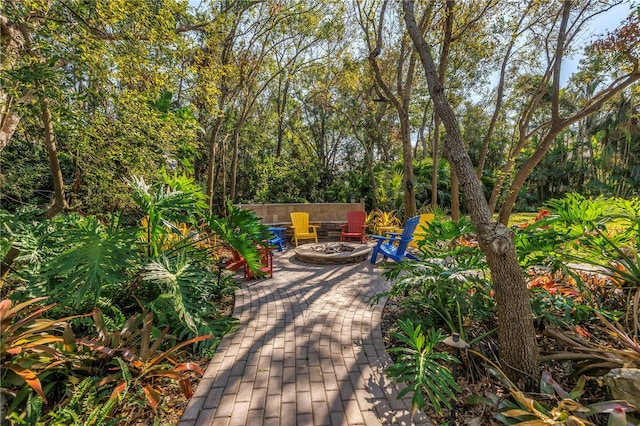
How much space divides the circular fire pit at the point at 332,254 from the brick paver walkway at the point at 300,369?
1936mm

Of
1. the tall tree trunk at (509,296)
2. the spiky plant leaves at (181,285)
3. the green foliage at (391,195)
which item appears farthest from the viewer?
the green foliage at (391,195)

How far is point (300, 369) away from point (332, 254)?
157 inches

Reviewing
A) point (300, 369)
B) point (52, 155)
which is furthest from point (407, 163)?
point (52, 155)

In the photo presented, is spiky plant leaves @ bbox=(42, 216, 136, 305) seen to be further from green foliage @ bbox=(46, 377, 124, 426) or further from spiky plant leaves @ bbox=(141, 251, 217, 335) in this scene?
green foliage @ bbox=(46, 377, 124, 426)

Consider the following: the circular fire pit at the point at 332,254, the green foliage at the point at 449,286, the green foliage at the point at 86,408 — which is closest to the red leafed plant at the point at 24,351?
the green foliage at the point at 86,408

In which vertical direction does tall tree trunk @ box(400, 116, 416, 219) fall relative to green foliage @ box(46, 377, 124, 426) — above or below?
above

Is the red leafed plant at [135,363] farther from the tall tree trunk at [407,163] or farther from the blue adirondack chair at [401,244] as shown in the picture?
the tall tree trunk at [407,163]

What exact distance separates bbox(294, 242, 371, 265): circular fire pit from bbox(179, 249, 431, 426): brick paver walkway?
6.35 feet

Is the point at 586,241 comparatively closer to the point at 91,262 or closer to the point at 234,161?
the point at 91,262

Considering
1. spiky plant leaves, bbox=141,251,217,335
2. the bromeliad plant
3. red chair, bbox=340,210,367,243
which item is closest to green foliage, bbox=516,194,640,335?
the bromeliad plant

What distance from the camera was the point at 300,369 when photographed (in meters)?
2.54

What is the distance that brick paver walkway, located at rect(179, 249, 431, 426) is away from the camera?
2021 millimetres

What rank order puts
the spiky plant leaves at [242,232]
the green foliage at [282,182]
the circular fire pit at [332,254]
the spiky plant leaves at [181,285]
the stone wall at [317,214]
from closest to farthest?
the spiky plant leaves at [181,285]
the spiky plant leaves at [242,232]
the circular fire pit at [332,254]
the stone wall at [317,214]
the green foliage at [282,182]

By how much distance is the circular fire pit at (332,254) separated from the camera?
6.27 m
